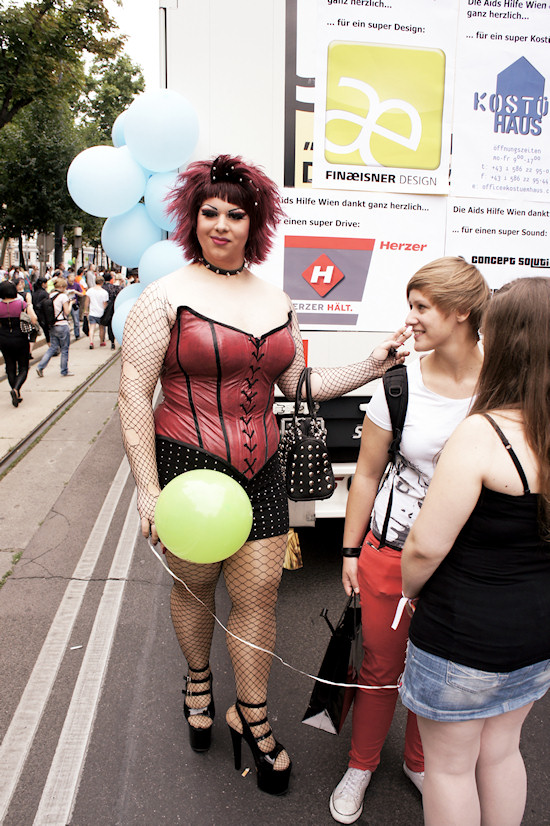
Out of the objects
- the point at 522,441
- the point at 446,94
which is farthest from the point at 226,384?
the point at 446,94

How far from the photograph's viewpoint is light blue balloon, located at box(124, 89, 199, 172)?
123 inches

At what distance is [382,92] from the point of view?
311 cm

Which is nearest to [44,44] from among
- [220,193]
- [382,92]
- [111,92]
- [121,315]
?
[121,315]

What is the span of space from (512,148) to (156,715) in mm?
3264

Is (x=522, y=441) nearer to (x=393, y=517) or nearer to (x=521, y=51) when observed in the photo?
(x=393, y=517)

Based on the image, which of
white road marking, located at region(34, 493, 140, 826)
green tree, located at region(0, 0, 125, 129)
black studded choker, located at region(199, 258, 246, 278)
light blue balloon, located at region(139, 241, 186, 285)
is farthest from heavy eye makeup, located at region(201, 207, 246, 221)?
green tree, located at region(0, 0, 125, 129)

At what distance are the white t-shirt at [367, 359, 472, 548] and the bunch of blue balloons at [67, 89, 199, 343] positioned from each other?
1669 millimetres

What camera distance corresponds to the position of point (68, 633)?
3463 millimetres

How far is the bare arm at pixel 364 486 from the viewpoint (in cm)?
203

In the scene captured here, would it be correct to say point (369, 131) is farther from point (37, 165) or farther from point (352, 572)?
point (37, 165)

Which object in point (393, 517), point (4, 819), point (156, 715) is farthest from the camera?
point (156, 715)

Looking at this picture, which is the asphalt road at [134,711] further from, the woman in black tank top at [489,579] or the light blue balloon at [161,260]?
the light blue balloon at [161,260]

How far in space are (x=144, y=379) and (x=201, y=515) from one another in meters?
0.55

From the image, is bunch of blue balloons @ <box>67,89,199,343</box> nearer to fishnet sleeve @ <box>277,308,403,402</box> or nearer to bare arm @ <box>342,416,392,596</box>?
fishnet sleeve @ <box>277,308,403,402</box>
